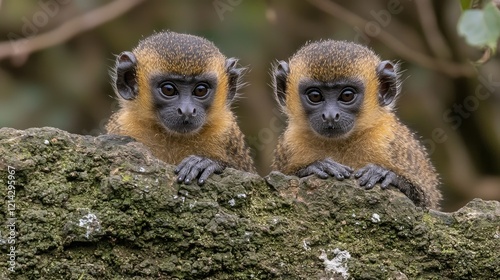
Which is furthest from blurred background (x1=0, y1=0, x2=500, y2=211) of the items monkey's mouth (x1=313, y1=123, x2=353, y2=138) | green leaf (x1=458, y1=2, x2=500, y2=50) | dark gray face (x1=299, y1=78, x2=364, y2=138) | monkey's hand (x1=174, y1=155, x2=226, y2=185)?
green leaf (x1=458, y1=2, x2=500, y2=50)

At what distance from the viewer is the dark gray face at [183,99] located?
7949 millimetres

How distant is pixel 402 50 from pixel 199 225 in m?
7.35

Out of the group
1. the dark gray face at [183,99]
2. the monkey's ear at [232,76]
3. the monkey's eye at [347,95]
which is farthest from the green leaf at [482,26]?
the monkey's ear at [232,76]

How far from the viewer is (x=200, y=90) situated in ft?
27.4

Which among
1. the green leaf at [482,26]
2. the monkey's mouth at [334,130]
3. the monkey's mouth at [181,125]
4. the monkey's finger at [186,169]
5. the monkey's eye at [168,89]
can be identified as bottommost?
the green leaf at [482,26]

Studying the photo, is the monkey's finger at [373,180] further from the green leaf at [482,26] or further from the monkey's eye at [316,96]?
the monkey's eye at [316,96]

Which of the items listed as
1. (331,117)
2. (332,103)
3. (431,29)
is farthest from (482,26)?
(431,29)

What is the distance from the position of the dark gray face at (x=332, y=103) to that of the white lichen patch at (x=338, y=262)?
231cm

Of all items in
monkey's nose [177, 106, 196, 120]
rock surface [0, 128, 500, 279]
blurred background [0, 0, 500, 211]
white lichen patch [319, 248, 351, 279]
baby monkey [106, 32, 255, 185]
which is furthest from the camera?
blurred background [0, 0, 500, 211]

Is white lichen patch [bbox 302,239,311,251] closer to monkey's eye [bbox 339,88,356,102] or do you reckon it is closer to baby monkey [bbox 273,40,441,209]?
baby monkey [bbox 273,40,441,209]

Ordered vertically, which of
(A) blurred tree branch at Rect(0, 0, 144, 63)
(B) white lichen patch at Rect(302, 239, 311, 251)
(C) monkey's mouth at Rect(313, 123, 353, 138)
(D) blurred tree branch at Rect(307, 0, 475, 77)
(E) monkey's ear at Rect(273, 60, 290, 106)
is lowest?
(B) white lichen patch at Rect(302, 239, 311, 251)

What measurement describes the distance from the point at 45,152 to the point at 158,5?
693 cm

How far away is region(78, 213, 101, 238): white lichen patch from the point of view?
5.66 meters

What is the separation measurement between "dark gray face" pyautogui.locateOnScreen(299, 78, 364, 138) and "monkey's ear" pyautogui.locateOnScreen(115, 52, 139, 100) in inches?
59.2
